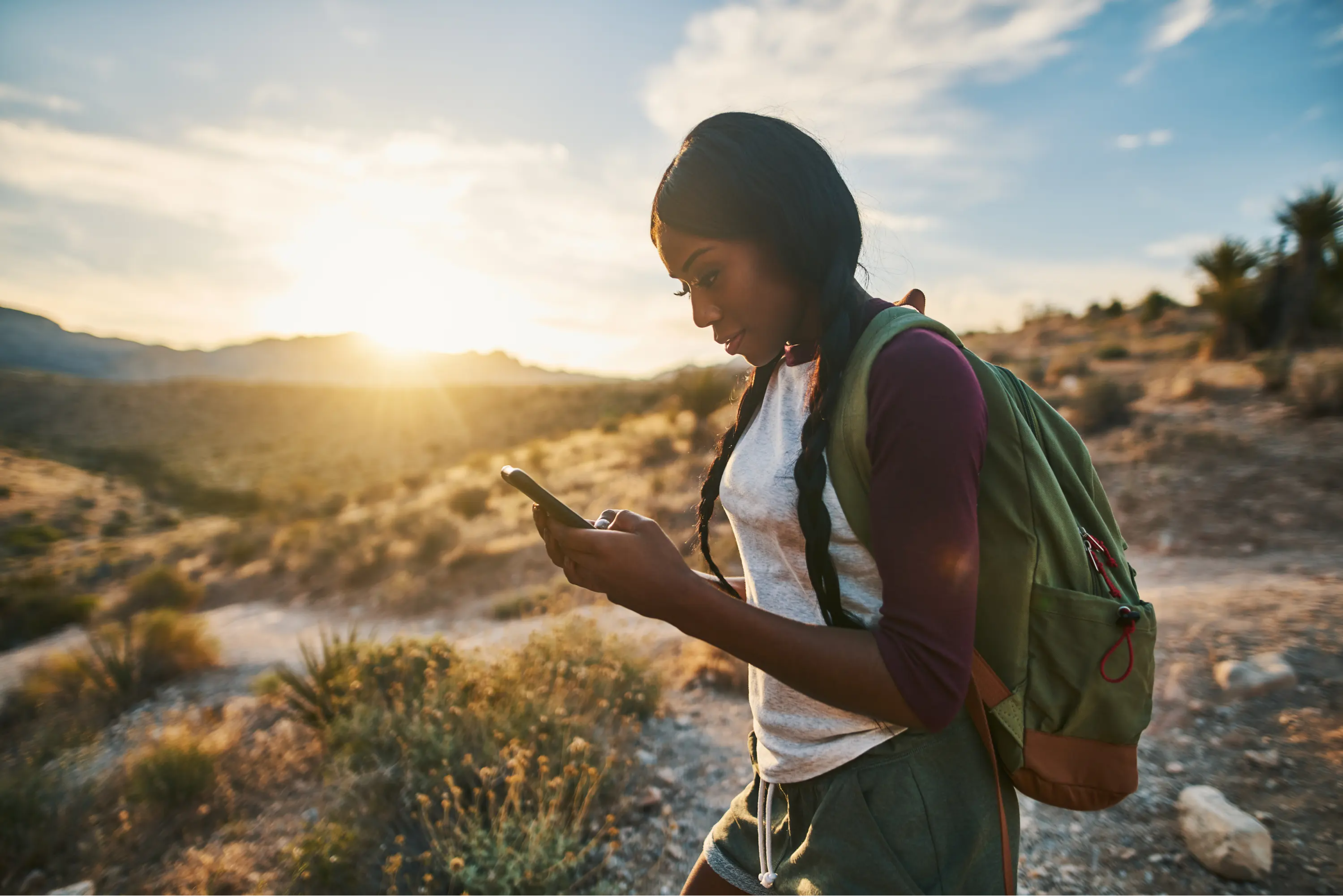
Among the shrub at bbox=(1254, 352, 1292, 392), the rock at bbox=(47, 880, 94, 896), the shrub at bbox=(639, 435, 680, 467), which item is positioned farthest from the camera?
the shrub at bbox=(639, 435, 680, 467)

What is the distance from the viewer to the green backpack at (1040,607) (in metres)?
0.95

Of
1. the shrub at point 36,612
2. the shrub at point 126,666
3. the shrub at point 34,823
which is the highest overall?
the shrub at point 34,823

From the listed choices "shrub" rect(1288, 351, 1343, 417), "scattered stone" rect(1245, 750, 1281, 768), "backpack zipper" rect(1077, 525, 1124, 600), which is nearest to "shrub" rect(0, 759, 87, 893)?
"backpack zipper" rect(1077, 525, 1124, 600)

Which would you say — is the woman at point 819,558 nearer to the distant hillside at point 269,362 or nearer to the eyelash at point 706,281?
the eyelash at point 706,281

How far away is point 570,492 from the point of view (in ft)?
47.7

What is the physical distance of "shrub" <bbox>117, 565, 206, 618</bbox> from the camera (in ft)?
40.9

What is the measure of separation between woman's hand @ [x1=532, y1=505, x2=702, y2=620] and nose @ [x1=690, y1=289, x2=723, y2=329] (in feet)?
1.38

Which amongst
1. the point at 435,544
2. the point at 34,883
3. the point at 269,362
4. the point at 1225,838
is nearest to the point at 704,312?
the point at 1225,838

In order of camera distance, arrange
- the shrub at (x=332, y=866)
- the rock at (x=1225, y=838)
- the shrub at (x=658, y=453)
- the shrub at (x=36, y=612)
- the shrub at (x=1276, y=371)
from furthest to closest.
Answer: the shrub at (x=658, y=453), the shrub at (x=36, y=612), the shrub at (x=1276, y=371), the shrub at (x=332, y=866), the rock at (x=1225, y=838)

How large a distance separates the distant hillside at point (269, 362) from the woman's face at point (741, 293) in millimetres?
88351

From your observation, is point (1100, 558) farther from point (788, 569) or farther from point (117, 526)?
point (117, 526)

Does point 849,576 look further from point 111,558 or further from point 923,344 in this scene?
point 111,558

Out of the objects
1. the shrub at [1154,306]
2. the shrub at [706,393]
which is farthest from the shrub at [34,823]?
the shrub at [1154,306]

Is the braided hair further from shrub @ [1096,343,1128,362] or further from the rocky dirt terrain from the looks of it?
shrub @ [1096,343,1128,362]
